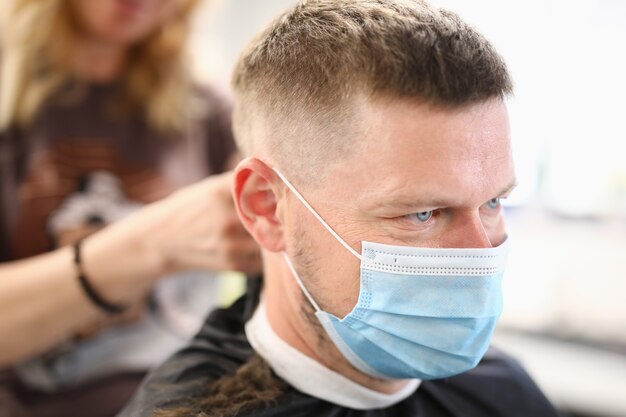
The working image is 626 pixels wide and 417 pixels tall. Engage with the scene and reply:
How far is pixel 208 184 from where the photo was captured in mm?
1346

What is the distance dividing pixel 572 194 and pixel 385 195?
237 cm

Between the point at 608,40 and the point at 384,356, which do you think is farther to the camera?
the point at 608,40

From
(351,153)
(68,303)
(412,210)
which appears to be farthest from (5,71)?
(412,210)

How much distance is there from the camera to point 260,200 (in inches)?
44.0

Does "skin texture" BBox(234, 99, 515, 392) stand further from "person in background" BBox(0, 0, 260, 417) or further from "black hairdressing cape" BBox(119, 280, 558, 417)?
"person in background" BBox(0, 0, 260, 417)

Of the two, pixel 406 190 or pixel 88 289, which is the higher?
pixel 406 190

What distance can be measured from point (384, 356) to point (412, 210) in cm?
26

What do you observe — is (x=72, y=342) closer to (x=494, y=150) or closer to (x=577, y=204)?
(x=494, y=150)

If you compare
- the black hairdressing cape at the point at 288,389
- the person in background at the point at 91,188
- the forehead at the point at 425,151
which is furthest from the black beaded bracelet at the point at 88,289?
the forehead at the point at 425,151

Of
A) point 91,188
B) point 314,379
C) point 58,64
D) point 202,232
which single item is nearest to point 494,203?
point 314,379

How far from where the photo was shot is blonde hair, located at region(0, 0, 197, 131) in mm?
1659

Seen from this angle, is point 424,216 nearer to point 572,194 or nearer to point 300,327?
point 300,327

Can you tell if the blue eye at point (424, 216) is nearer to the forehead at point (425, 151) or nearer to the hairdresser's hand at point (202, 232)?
the forehead at point (425, 151)

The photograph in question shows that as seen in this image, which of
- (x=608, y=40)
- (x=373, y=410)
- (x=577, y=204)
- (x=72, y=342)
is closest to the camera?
(x=373, y=410)
